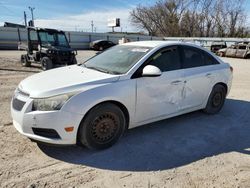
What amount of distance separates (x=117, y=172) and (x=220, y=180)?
1.28 metres

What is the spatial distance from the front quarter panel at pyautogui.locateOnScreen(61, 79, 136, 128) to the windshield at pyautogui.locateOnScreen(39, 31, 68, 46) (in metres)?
9.69

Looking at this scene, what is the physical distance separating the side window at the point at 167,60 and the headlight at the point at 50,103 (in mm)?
1655

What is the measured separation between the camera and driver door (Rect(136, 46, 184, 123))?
4.19 meters

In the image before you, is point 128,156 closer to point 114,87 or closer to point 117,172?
point 117,172

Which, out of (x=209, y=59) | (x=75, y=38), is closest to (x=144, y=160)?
(x=209, y=59)

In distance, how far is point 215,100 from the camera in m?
5.69

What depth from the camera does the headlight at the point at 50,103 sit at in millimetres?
3443

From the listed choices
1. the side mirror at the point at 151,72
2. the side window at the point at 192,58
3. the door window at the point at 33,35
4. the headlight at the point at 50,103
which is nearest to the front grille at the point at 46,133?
the headlight at the point at 50,103

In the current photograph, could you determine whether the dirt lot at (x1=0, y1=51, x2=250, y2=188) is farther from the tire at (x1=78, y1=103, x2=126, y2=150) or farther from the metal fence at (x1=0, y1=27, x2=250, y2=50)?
the metal fence at (x1=0, y1=27, x2=250, y2=50)

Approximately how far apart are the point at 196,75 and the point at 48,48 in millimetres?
8912

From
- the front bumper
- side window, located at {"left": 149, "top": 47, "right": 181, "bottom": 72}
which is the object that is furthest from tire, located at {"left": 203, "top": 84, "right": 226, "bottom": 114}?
the front bumper

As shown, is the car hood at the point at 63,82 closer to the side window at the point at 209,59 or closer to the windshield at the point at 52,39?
the side window at the point at 209,59

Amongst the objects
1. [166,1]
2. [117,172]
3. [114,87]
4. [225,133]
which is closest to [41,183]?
[117,172]

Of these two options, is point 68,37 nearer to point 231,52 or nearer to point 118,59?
point 231,52
